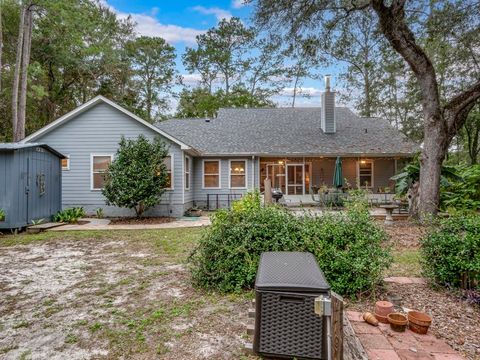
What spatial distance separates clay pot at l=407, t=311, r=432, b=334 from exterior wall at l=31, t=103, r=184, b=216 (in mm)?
10078

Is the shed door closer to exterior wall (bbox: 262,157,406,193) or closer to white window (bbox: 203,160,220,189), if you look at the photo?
white window (bbox: 203,160,220,189)

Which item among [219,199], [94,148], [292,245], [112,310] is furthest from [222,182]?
[112,310]

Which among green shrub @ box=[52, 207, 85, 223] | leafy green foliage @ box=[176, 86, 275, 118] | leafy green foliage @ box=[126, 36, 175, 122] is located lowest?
green shrub @ box=[52, 207, 85, 223]

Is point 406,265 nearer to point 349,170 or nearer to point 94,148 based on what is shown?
point 349,170

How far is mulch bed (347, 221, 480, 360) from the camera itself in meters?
2.64

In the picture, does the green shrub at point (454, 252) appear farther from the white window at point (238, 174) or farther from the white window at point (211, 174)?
the white window at point (211, 174)

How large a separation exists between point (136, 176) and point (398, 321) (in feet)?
30.2

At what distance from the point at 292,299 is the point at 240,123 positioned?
15668mm

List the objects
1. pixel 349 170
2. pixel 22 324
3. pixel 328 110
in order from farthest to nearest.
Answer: pixel 328 110, pixel 349 170, pixel 22 324

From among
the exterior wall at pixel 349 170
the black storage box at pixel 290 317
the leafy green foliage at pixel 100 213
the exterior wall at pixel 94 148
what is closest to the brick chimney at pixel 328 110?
the exterior wall at pixel 349 170

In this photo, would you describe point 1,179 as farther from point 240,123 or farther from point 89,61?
point 89,61

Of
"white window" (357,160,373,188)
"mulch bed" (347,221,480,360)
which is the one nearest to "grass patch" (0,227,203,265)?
"mulch bed" (347,221,480,360)

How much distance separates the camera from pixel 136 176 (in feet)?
33.7

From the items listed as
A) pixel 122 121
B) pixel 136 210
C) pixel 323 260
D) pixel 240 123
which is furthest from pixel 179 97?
pixel 323 260
